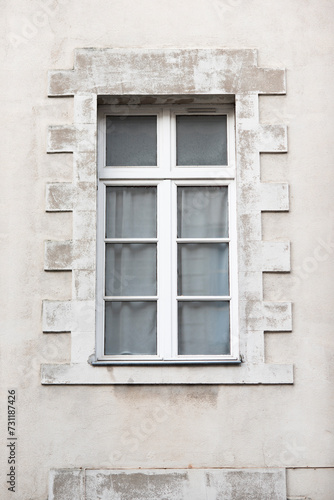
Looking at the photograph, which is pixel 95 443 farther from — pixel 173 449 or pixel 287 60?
pixel 287 60

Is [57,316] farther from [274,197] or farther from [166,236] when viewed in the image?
[274,197]

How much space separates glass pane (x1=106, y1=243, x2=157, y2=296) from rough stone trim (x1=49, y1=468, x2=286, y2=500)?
1291 millimetres

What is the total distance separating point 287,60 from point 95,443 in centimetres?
313

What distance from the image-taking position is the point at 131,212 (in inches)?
231

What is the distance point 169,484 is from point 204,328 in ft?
3.69

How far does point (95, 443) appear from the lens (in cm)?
541

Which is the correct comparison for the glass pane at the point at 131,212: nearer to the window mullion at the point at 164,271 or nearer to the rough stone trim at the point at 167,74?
the window mullion at the point at 164,271

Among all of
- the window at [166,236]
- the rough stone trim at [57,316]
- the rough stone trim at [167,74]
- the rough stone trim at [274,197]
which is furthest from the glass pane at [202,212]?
the rough stone trim at [57,316]

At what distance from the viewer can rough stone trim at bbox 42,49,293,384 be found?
5480 millimetres

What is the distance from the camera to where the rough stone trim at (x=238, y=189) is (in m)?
5.48

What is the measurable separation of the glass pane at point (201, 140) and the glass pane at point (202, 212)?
216 millimetres

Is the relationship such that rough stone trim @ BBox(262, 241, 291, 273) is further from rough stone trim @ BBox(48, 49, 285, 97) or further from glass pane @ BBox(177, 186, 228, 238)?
rough stone trim @ BBox(48, 49, 285, 97)

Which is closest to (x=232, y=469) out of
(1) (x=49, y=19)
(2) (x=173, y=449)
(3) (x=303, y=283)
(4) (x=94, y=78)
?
(2) (x=173, y=449)

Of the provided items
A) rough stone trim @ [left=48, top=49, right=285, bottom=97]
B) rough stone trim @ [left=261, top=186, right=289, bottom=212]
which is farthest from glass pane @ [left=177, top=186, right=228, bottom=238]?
rough stone trim @ [left=48, top=49, right=285, bottom=97]
